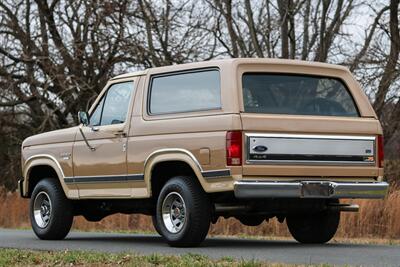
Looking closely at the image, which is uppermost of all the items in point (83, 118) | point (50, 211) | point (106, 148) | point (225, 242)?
point (83, 118)

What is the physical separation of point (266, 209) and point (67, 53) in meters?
Result: 16.7

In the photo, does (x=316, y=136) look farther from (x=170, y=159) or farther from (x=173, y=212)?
(x=173, y=212)

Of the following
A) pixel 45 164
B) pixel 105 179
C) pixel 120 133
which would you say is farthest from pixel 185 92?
pixel 45 164

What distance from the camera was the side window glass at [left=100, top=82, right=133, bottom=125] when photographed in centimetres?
1191

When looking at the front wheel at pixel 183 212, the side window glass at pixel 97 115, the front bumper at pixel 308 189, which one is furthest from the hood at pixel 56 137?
the front bumper at pixel 308 189

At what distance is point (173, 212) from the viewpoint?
35.7 feet

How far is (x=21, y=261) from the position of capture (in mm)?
9211

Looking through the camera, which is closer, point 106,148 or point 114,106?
point 106,148

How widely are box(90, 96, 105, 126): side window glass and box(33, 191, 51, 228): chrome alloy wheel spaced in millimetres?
1268

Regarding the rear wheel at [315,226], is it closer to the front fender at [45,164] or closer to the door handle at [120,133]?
the door handle at [120,133]

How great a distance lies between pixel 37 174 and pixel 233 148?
169 inches

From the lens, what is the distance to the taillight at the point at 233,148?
1011 cm

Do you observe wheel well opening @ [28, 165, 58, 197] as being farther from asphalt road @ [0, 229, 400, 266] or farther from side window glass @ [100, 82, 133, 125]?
side window glass @ [100, 82, 133, 125]

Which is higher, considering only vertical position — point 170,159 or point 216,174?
point 170,159
